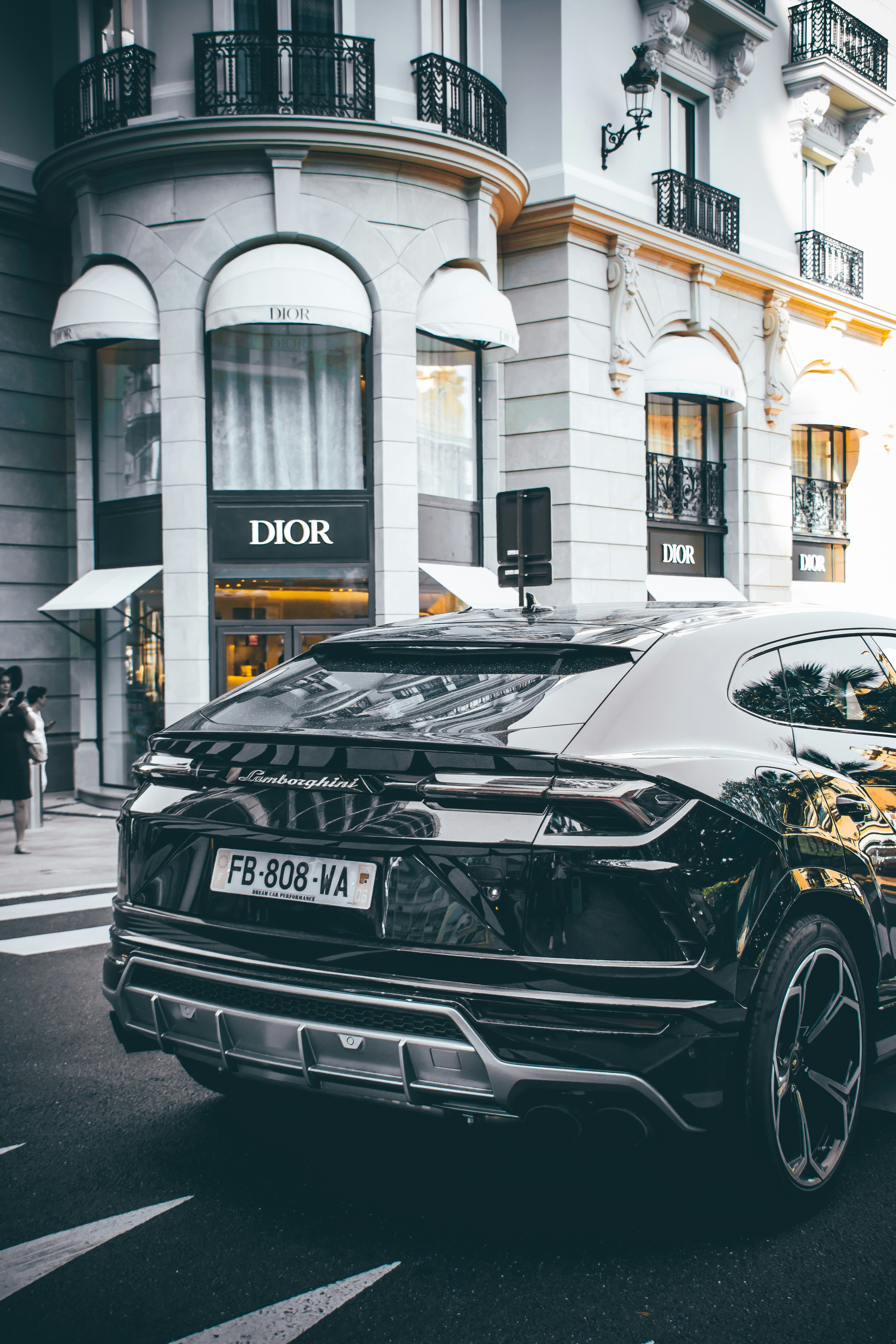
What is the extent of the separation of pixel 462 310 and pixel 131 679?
20.8 ft

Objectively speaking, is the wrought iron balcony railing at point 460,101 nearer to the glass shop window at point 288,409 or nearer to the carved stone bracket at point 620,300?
the carved stone bracket at point 620,300

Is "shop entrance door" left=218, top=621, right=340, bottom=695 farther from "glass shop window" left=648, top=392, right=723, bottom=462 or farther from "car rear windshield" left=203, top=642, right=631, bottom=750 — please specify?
"car rear windshield" left=203, top=642, right=631, bottom=750

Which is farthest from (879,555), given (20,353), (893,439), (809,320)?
(20,353)

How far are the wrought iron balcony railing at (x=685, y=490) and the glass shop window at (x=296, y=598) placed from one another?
5.91 m

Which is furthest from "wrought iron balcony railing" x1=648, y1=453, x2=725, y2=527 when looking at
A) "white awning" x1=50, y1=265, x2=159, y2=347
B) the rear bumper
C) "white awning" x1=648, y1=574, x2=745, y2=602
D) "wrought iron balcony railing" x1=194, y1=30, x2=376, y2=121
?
the rear bumper

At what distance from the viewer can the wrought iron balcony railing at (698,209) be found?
1752 cm

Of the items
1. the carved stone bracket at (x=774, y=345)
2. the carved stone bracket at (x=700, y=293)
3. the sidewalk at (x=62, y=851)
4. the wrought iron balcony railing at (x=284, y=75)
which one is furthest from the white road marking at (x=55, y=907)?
the carved stone bracket at (x=774, y=345)

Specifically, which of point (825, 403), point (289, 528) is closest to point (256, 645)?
point (289, 528)

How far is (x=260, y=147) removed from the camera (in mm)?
13414

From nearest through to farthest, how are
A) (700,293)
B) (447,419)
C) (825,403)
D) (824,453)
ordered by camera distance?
(447,419) → (700,293) → (825,403) → (824,453)

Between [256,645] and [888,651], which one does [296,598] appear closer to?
[256,645]

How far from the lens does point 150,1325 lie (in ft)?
8.35

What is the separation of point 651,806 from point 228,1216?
1.61 metres

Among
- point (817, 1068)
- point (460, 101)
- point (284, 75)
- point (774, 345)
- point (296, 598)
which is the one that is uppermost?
point (460, 101)
